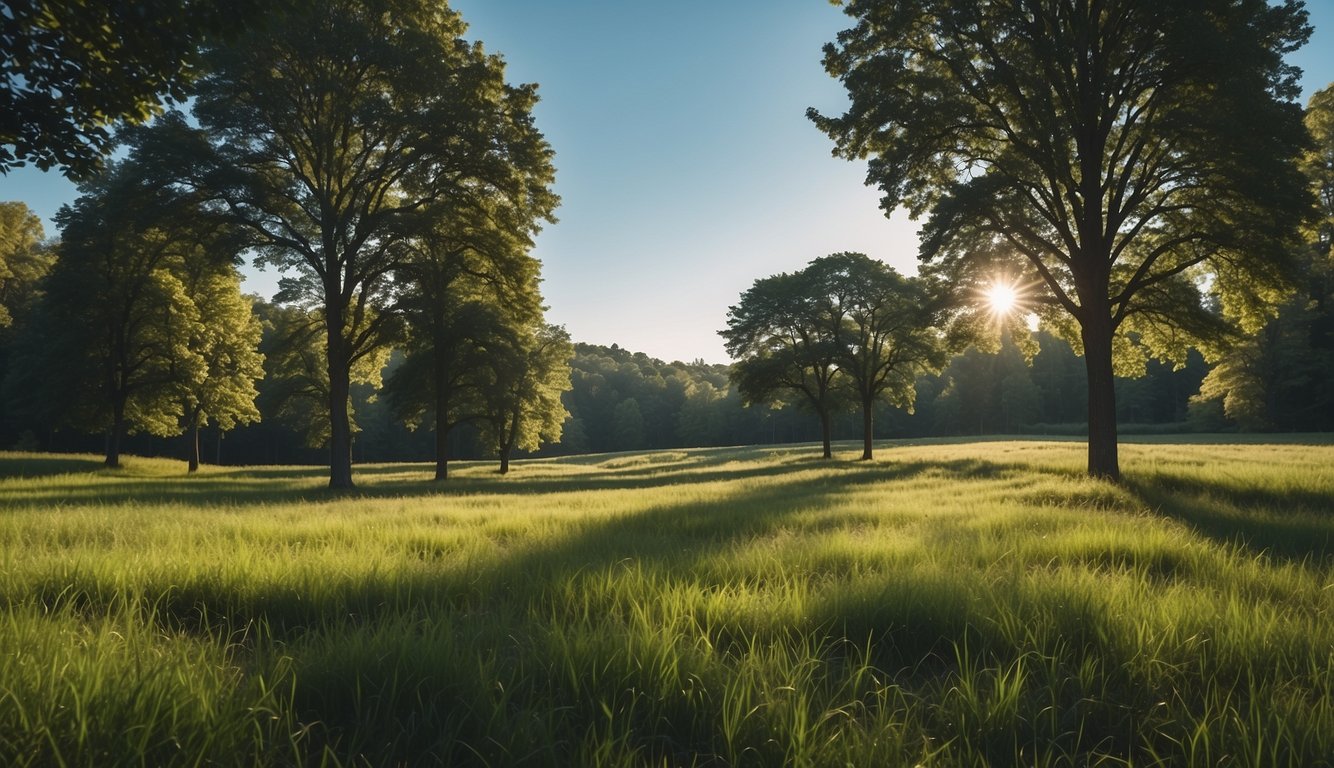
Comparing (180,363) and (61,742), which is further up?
(180,363)

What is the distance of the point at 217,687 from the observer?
198 cm

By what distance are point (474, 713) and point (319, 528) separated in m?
5.66

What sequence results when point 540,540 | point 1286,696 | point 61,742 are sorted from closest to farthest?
point 61,742
point 1286,696
point 540,540

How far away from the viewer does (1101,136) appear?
1381 centimetres

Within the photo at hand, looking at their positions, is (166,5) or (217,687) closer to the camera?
(217,687)

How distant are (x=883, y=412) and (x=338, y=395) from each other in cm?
8661

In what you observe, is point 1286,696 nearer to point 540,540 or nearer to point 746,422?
point 540,540

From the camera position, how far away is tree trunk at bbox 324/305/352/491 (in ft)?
56.6

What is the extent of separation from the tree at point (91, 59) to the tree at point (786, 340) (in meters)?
30.2

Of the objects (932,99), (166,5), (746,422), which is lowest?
(746,422)

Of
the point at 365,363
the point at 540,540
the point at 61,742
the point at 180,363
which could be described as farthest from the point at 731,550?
the point at 180,363

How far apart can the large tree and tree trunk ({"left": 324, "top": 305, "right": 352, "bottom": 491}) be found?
0.06 m

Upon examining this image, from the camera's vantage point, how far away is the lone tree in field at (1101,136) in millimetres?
11922

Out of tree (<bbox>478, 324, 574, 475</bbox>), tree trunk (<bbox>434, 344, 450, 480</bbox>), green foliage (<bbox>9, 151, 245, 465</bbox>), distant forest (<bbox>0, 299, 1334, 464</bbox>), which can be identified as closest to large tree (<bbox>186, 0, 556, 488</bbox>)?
tree trunk (<bbox>434, 344, 450, 480</bbox>)
